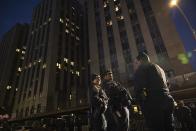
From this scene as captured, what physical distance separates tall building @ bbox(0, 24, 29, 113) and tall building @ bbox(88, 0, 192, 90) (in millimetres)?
42242

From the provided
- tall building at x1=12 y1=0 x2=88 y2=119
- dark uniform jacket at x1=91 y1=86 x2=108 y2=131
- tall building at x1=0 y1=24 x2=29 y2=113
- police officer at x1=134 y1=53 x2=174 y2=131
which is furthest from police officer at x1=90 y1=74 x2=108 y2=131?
tall building at x1=0 y1=24 x2=29 y2=113

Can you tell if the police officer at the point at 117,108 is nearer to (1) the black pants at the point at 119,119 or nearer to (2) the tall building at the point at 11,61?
(1) the black pants at the point at 119,119

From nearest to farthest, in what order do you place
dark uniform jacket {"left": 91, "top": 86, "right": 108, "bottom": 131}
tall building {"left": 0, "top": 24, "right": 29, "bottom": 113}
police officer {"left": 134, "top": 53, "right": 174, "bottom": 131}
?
police officer {"left": 134, "top": 53, "right": 174, "bottom": 131} → dark uniform jacket {"left": 91, "top": 86, "right": 108, "bottom": 131} → tall building {"left": 0, "top": 24, "right": 29, "bottom": 113}

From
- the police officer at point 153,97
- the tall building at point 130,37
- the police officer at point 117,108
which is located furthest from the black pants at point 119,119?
the tall building at point 130,37

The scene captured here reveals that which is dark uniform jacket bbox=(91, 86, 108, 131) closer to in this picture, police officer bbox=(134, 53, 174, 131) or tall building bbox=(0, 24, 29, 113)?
police officer bbox=(134, 53, 174, 131)

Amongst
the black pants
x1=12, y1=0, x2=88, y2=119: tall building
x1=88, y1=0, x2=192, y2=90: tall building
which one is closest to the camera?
the black pants

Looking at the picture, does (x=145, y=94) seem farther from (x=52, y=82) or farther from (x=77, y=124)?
(x=52, y=82)

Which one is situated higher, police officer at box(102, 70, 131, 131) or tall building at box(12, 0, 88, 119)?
tall building at box(12, 0, 88, 119)

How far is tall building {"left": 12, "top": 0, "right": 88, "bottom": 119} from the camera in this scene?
44438mm

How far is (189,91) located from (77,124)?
8792 mm

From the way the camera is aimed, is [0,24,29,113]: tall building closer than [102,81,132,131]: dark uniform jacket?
No

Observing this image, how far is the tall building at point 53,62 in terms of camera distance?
44438 millimetres

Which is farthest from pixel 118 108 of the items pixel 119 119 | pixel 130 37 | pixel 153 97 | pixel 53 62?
pixel 53 62

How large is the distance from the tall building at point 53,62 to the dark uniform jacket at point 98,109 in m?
33.0
